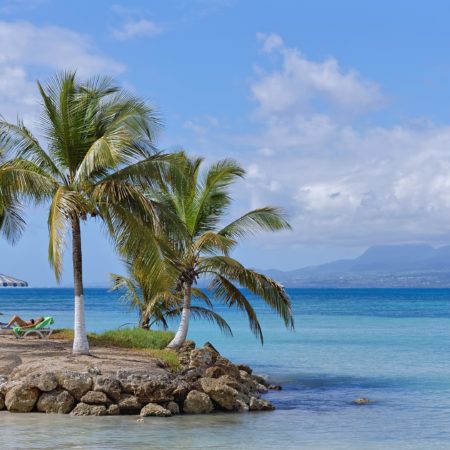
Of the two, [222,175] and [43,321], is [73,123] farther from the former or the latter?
[43,321]

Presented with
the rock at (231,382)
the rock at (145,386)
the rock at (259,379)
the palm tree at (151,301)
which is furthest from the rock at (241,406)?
the palm tree at (151,301)

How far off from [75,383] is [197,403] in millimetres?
2750

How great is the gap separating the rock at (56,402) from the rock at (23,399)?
0.15 meters

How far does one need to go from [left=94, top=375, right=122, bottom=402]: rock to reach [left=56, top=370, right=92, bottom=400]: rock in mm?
177

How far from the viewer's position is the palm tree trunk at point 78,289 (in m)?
19.5

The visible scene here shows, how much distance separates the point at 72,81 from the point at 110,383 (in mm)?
7556

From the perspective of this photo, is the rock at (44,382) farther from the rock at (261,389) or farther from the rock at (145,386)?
the rock at (261,389)

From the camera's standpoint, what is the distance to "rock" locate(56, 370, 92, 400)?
56.6 feet

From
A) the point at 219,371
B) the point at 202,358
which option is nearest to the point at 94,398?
the point at 219,371

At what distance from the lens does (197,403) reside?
17.9 m

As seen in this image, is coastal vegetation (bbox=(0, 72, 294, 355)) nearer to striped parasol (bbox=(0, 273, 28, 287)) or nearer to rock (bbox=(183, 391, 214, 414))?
rock (bbox=(183, 391, 214, 414))

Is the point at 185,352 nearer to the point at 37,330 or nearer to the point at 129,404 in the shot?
the point at 37,330

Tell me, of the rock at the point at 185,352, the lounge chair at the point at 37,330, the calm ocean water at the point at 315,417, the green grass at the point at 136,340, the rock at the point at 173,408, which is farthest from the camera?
the lounge chair at the point at 37,330

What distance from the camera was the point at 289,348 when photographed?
124 ft
